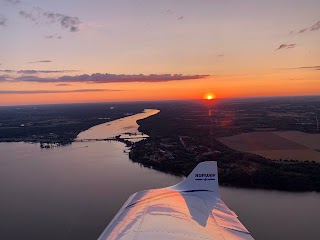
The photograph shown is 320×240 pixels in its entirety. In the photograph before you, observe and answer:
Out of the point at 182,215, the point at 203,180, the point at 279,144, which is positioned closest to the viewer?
the point at 182,215

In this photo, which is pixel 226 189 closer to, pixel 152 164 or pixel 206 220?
pixel 152 164

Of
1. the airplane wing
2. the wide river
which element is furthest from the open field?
the airplane wing

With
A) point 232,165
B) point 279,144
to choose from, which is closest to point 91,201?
point 232,165

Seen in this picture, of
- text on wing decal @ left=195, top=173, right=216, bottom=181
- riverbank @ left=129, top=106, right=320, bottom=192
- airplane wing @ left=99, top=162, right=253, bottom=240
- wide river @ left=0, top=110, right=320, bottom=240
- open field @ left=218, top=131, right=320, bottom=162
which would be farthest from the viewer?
open field @ left=218, top=131, right=320, bottom=162

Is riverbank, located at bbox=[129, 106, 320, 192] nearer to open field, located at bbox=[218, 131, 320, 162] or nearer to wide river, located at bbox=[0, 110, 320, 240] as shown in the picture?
wide river, located at bbox=[0, 110, 320, 240]

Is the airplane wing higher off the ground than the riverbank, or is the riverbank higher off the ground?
the airplane wing

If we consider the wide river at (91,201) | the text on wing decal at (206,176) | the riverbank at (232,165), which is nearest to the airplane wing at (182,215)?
the text on wing decal at (206,176)

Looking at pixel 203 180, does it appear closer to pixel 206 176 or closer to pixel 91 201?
pixel 206 176

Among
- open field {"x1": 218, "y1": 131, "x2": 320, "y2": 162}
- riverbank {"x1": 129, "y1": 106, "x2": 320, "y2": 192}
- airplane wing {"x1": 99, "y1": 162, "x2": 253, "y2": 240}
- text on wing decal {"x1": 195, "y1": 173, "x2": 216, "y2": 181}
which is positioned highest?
text on wing decal {"x1": 195, "y1": 173, "x2": 216, "y2": 181}
